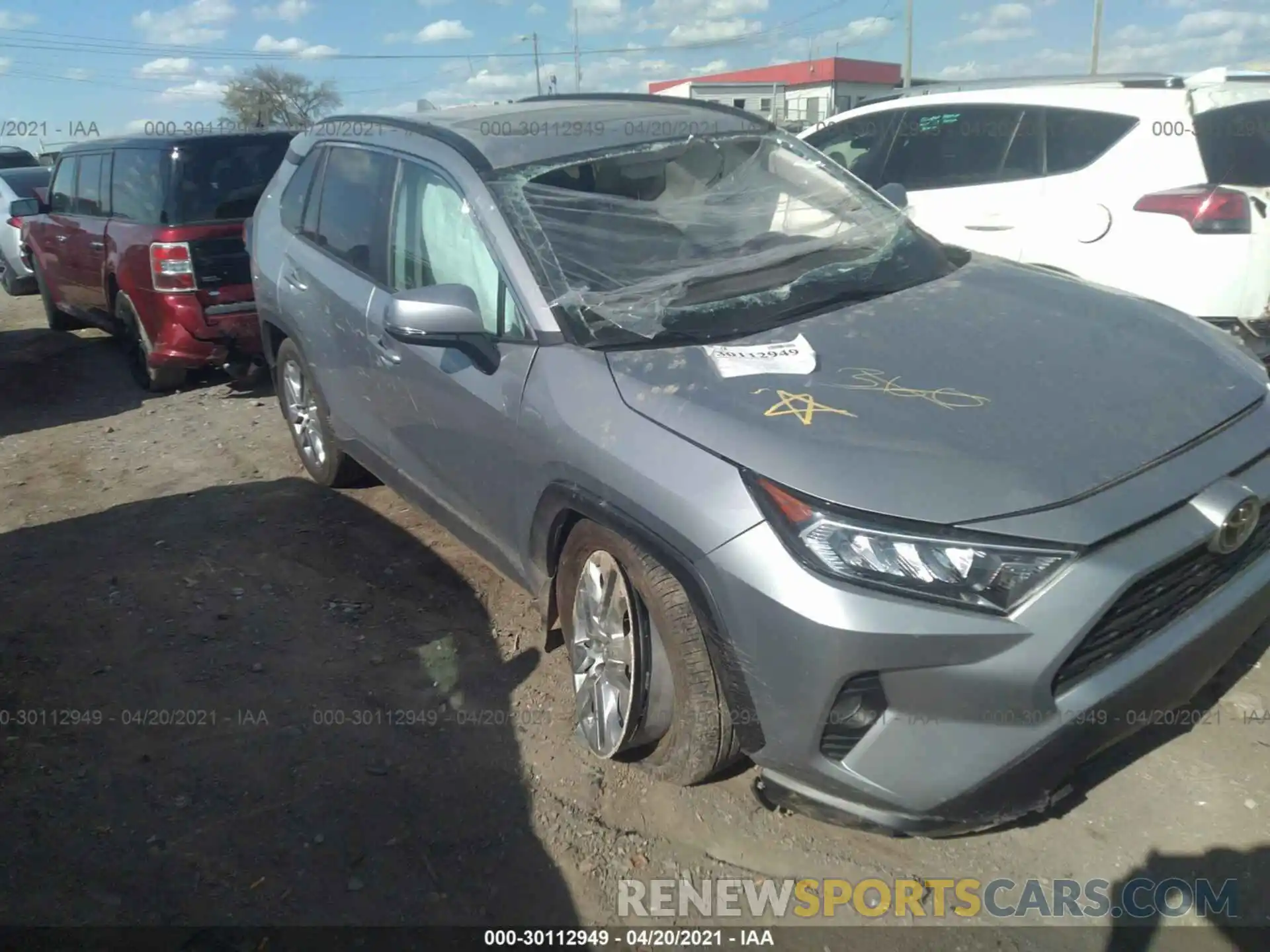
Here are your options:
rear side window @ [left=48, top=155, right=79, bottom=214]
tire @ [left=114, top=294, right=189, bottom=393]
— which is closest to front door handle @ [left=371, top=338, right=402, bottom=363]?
tire @ [left=114, top=294, right=189, bottom=393]

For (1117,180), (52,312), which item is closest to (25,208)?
(52,312)

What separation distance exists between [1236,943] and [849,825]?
938mm

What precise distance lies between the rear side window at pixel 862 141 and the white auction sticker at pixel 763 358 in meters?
3.99

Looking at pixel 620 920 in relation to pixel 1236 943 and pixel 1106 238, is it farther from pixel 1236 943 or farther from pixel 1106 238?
pixel 1106 238

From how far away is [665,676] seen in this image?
2598mm

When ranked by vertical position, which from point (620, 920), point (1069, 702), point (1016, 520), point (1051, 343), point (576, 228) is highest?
point (576, 228)

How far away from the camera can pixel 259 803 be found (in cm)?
289

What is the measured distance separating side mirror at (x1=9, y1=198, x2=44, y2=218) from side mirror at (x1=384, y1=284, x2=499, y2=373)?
693 cm

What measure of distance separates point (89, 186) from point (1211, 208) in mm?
7832

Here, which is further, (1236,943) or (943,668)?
(1236,943)

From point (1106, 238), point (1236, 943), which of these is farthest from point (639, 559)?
point (1106, 238)

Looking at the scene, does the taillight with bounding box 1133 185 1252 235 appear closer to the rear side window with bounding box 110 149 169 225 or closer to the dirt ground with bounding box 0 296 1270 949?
the dirt ground with bounding box 0 296 1270 949

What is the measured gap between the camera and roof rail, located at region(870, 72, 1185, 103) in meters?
5.03

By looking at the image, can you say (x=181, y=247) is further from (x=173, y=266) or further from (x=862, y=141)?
(x=862, y=141)
